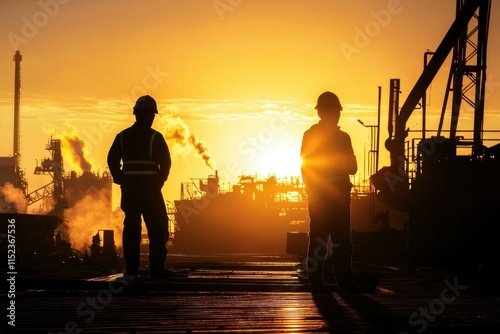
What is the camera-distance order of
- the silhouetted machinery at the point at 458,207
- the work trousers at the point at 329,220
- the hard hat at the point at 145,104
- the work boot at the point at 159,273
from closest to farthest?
the work trousers at the point at 329,220, the work boot at the point at 159,273, the hard hat at the point at 145,104, the silhouetted machinery at the point at 458,207

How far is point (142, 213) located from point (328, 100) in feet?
7.82

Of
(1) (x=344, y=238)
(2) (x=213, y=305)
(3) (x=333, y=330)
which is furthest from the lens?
(1) (x=344, y=238)

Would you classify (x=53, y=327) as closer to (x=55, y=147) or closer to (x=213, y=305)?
(x=213, y=305)

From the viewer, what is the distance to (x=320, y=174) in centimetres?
915

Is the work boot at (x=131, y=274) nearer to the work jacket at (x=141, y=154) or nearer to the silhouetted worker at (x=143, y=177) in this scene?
the silhouetted worker at (x=143, y=177)

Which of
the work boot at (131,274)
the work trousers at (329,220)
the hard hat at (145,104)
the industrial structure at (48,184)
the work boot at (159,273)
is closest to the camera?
the work trousers at (329,220)

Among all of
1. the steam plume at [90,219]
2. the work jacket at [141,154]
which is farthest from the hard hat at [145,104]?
the steam plume at [90,219]

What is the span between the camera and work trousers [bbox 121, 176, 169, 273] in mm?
9953

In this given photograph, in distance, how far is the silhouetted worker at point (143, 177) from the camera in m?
9.98

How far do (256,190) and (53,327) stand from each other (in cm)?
9632

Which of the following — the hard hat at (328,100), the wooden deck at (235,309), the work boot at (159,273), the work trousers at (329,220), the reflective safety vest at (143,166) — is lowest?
the work boot at (159,273)

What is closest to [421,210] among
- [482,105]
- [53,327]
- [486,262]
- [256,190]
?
[486,262]

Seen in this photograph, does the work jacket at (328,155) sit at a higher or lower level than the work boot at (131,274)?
higher

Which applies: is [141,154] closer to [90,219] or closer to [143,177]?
[143,177]
